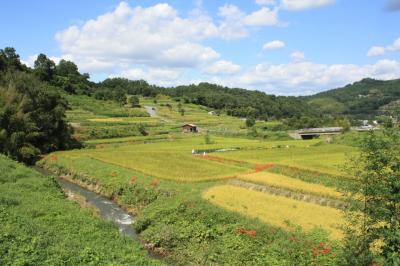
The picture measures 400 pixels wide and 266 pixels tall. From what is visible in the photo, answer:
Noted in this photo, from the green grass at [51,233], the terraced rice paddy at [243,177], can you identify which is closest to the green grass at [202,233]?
the terraced rice paddy at [243,177]

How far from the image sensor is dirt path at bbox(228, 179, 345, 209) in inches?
1165

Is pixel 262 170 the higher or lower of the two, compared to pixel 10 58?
lower

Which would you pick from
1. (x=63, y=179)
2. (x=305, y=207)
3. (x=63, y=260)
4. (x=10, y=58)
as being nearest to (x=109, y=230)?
(x=63, y=260)

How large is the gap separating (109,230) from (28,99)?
1844 inches

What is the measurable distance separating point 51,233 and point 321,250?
1366cm

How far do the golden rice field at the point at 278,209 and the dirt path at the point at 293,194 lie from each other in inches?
40.9

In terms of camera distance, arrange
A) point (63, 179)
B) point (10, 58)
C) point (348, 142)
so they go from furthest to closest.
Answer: point (10, 58)
point (348, 142)
point (63, 179)

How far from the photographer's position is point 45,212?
26.0 meters

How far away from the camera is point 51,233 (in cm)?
2047

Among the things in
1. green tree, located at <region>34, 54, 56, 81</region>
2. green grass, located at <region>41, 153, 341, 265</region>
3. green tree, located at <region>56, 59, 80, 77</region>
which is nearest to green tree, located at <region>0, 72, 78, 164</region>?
green grass, located at <region>41, 153, 341, 265</region>

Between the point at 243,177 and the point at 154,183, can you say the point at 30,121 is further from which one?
the point at 243,177

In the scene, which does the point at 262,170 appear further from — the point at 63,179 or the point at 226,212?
the point at 63,179

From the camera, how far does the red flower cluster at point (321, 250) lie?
1948 cm

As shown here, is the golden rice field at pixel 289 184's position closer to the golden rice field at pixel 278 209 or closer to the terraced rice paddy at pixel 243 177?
the terraced rice paddy at pixel 243 177
